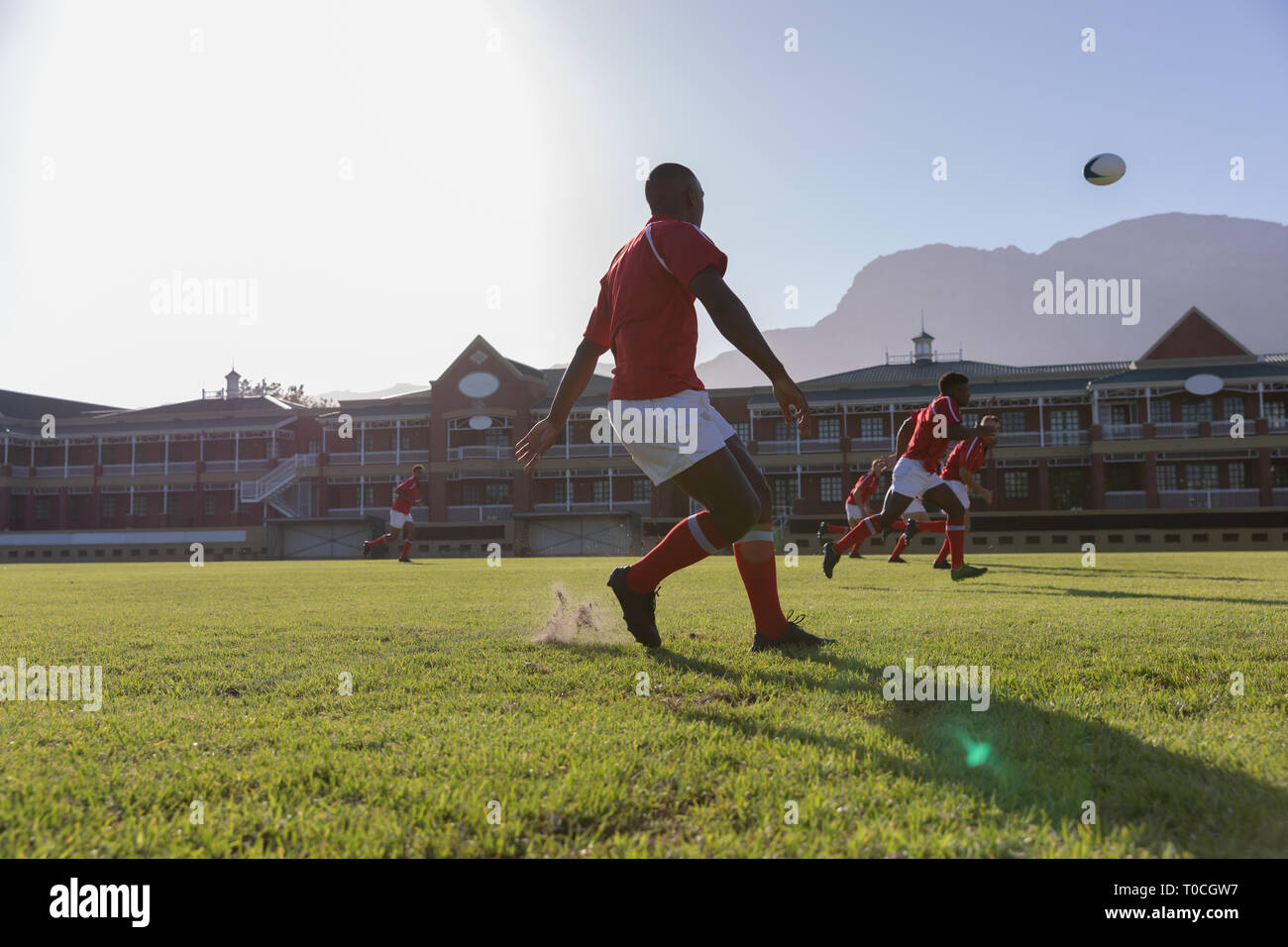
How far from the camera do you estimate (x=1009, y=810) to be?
1.96 meters

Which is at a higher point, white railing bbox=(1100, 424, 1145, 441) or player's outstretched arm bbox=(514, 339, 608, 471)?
white railing bbox=(1100, 424, 1145, 441)

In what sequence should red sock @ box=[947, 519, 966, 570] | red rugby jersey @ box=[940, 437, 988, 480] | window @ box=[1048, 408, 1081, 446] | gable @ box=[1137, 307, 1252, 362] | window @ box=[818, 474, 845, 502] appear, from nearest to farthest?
red sock @ box=[947, 519, 966, 570] < red rugby jersey @ box=[940, 437, 988, 480] < gable @ box=[1137, 307, 1252, 362] < window @ box=[1048, 408, 1081, 446] < window @ box=[818, 474, 845, 502]

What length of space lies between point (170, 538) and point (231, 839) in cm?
4553

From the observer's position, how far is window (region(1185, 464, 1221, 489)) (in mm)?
40969

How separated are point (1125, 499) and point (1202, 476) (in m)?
4.02

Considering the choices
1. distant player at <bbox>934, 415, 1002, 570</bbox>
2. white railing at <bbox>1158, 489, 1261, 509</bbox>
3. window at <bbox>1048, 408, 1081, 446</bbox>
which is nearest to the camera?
distant player at <bbox>934, 415, 1002, 570</bbox>

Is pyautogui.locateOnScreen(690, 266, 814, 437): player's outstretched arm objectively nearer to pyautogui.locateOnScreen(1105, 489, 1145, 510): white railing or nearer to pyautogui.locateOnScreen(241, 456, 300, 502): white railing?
pyautogui.locateOnScreen(1105, 489, 1145, 510): white railing

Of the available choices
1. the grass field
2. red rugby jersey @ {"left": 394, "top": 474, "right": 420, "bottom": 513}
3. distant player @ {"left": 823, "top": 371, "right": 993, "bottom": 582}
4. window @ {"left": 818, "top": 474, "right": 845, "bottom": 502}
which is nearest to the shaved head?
the grass field

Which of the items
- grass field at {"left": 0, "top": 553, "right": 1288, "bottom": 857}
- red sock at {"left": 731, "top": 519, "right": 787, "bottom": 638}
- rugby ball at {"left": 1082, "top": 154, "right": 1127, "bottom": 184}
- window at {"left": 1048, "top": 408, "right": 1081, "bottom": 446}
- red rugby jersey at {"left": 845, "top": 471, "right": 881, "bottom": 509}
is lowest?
grass field at {"left": 0, "top": 553, "right": 1288, "bottom": 857}

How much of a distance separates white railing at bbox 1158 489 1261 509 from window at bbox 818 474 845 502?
586 inches

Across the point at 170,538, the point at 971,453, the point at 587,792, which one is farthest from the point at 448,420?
the point at 587,792

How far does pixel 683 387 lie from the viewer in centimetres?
435

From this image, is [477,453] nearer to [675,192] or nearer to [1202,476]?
[1202,476]

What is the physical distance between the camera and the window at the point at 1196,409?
41812 mm
